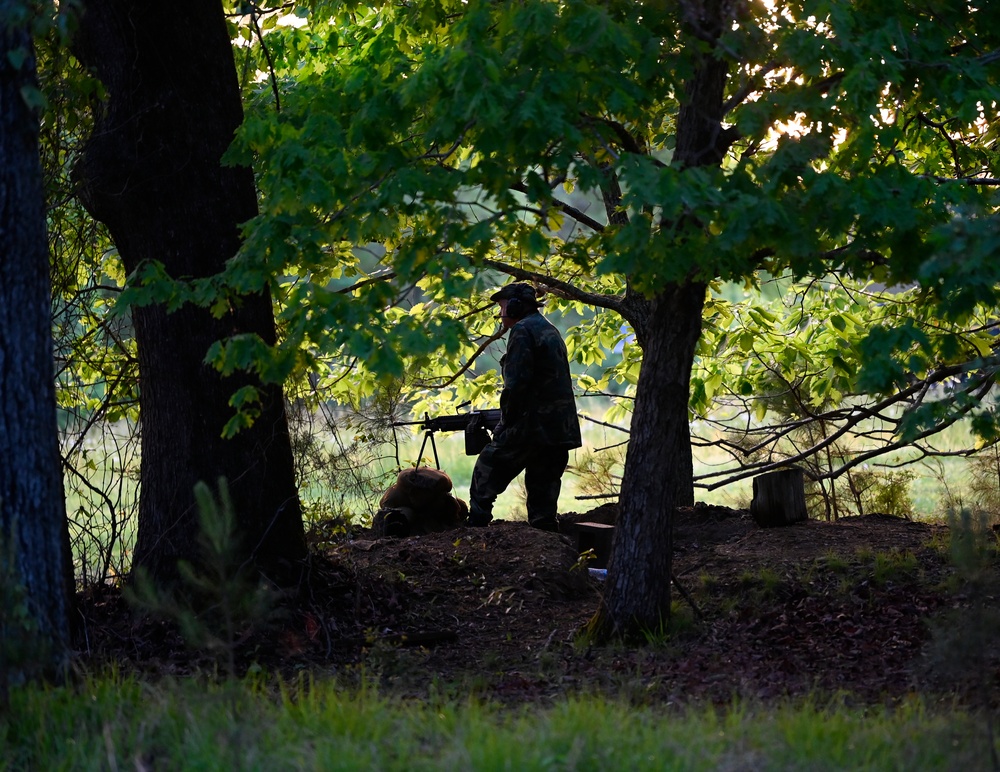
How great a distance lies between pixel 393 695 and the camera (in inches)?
206

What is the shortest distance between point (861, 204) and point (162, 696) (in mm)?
3811

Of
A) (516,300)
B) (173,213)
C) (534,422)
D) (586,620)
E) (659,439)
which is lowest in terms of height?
(586,620)

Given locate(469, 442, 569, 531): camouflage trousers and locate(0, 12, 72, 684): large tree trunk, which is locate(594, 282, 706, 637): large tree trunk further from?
locate(0, 12, 72, 684): large tree trunk

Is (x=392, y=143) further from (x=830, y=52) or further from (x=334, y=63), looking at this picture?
(x=334, y=63)

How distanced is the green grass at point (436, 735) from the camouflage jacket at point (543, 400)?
433cm

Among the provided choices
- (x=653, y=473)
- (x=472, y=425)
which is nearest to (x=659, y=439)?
(x=653, y=473)

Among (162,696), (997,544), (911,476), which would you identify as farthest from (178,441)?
(911,476)

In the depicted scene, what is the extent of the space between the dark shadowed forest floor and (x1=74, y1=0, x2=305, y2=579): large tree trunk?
0.70 meters

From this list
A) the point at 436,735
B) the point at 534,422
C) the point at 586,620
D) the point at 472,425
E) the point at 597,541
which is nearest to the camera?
the point at 436,735

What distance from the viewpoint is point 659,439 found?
20.1 ft

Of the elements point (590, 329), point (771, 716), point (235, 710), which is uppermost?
point (590, 329)

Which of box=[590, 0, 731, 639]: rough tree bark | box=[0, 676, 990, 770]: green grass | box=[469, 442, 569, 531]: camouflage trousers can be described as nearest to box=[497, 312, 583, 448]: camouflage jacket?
box=[469, 442, 569, 531]: camouflage trousers

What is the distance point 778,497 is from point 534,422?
84.2 inches

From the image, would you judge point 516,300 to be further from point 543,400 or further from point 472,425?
point 472,425
